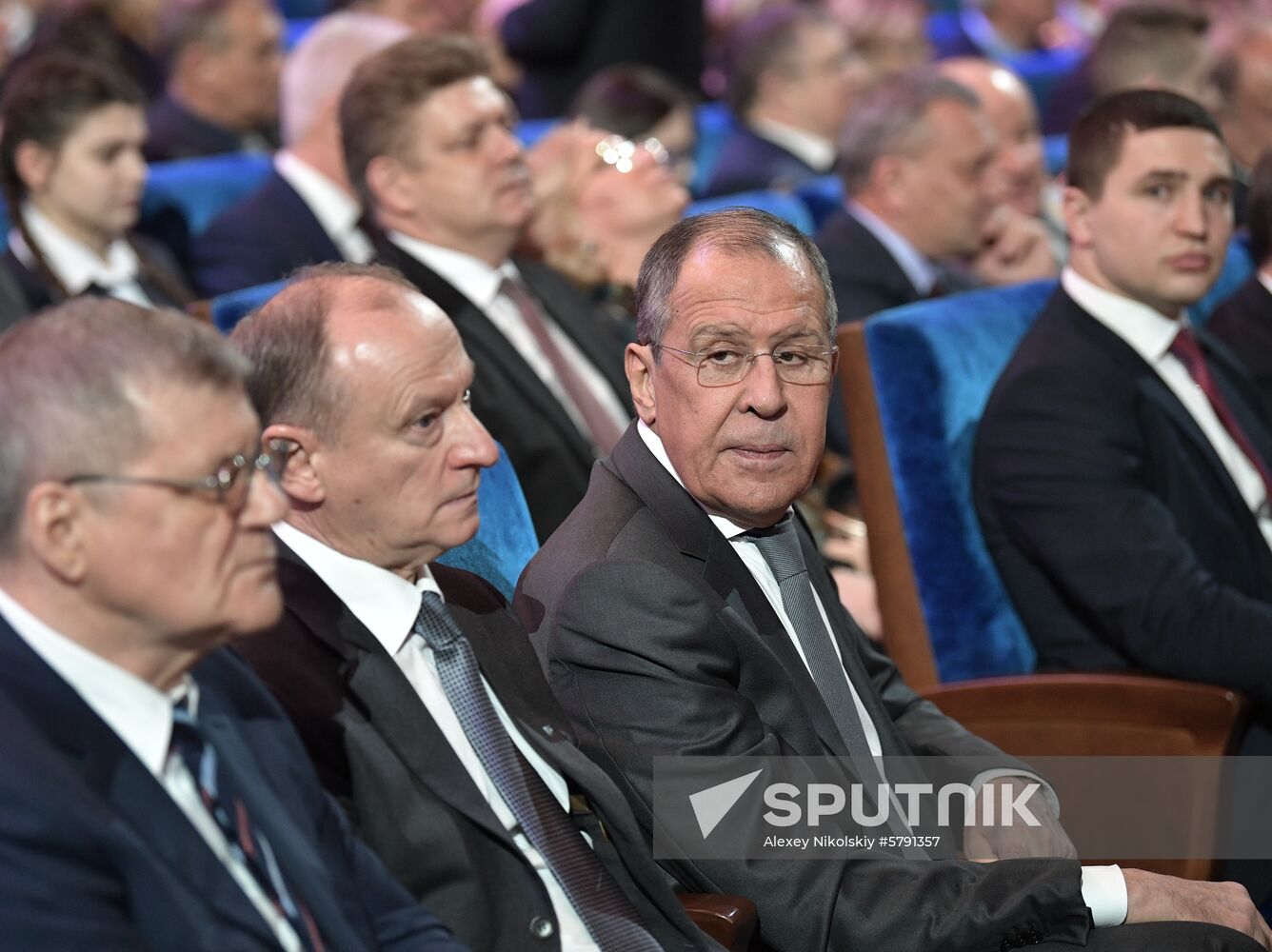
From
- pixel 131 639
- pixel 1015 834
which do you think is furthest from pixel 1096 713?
pixel 131 639

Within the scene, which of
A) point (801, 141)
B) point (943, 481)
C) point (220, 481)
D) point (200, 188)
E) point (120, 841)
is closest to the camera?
point (120, 841)

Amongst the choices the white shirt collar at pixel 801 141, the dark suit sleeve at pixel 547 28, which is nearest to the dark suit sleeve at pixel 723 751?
the white shirt collar at pixel 801 141

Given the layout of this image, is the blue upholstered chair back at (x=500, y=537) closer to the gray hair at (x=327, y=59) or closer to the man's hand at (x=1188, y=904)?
the man's hand at (x=1188, y=904)

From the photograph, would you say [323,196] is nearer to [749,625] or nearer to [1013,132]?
[1013,132]

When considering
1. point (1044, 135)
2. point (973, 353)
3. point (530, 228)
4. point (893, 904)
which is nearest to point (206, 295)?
point (530, 228)

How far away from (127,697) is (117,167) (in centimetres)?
296

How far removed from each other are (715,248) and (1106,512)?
3.27 feet

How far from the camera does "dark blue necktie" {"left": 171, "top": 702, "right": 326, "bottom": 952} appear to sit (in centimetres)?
148

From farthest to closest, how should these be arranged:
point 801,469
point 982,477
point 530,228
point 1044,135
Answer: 1. point 1044,135
2. point 530,228
3. point 982,477
4. point 801,469

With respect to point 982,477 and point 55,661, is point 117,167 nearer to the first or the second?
point 982,477

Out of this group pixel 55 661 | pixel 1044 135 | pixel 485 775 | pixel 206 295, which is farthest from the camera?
pixel 1044 135

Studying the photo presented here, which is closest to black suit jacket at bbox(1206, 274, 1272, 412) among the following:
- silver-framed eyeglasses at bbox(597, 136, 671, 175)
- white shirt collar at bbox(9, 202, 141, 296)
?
silver-framed eyeglasses at bbox(597, 136, 671, 175)

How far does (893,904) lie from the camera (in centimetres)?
191

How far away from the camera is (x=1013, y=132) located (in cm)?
496
